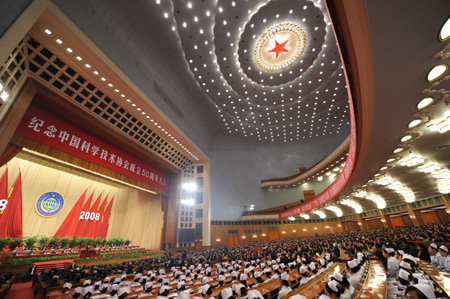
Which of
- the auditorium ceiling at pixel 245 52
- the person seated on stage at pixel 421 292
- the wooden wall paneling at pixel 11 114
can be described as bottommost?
the person seated on stage at pixel 421 292

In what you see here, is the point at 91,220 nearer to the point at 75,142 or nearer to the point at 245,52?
the point at 75,142

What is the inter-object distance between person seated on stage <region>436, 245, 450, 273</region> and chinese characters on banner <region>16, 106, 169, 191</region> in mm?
18903

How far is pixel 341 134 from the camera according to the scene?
30.4 metres

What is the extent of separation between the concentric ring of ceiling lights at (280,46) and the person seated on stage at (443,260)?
1689 centimetres

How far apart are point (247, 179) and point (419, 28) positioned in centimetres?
2843

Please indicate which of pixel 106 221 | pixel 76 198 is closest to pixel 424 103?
pixel 76 198

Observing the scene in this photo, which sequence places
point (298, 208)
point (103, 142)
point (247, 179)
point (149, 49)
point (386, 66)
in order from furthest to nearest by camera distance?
1. point (247, 179)
2. point (298, 208)
3. point (103, 142)
4. point (149, 49)
5. point (386, 66)

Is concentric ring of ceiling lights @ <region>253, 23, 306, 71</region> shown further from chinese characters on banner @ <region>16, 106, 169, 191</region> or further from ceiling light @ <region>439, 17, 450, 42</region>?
chinese characters on banner @ <region>16, 106, 169, 191</region>

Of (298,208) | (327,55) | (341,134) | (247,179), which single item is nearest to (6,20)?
(327,55)

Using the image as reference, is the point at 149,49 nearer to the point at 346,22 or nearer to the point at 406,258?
the point at 346,22

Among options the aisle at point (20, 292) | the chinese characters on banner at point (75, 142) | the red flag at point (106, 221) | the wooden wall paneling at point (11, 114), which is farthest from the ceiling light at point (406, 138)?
the red flag at point (106, 221)

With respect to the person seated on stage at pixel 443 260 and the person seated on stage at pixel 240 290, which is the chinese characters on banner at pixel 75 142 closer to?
the person seated on stage at pixel 240 290

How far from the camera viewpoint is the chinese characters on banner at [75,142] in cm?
1107

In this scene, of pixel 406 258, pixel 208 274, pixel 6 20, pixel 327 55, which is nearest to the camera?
pixel 406 258
